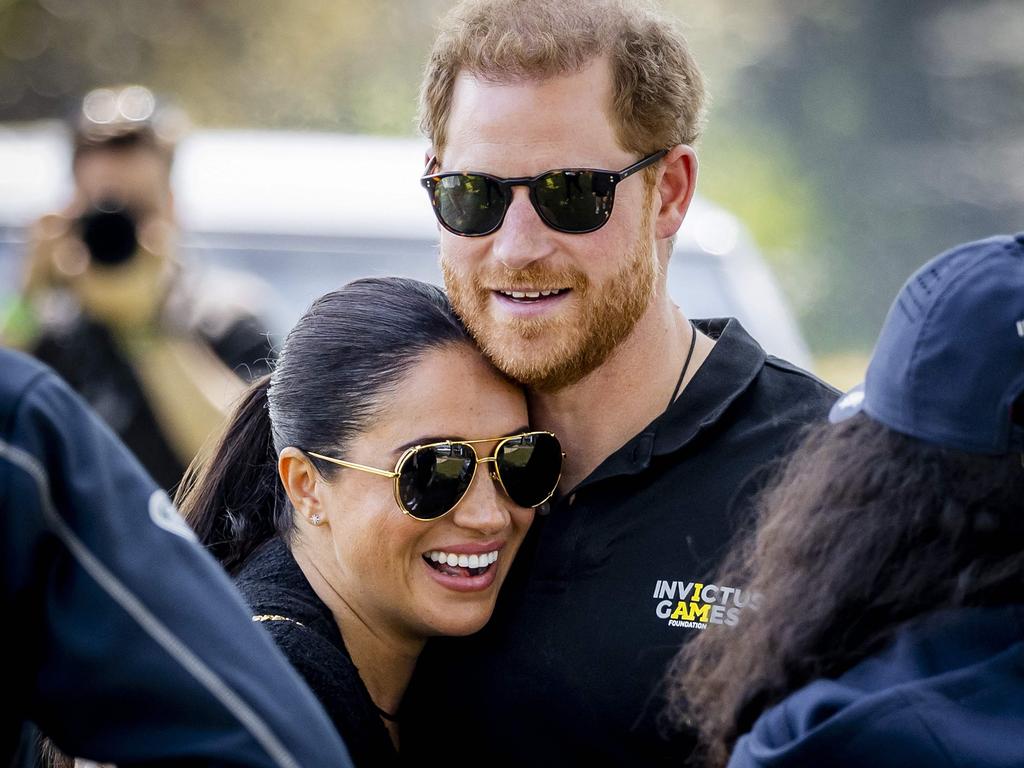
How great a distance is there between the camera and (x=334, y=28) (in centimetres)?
1510

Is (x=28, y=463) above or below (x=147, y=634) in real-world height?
above

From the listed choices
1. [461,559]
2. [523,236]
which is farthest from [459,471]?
[523,236]

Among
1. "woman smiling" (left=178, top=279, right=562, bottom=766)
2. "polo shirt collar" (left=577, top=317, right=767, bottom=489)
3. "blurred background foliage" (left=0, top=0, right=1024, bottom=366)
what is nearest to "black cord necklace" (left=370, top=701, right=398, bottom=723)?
"woman smiling" (left=178, top=279, right=562, bottom=766)

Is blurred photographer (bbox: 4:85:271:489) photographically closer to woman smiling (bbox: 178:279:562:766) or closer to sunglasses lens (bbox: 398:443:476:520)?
woman smiling (bbox: 178:279:562:766)

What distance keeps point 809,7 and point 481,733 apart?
14740 mm

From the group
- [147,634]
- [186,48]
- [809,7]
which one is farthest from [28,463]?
[809,7]

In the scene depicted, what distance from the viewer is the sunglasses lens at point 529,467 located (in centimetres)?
251

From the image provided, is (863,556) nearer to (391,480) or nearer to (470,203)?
(391,480)

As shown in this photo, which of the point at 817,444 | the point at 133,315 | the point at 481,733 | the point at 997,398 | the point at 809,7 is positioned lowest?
the point at 481,733

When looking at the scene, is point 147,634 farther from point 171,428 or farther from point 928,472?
point 171,428

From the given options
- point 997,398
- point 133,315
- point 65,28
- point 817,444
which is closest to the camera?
point 997,398

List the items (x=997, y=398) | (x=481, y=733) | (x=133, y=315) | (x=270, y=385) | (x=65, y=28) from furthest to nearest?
1. (x=65, y=28)
2. (x=133, y=315)
3. (x=270, y=385)
4. (x=481, y=733)
5. (x=997, y=398)

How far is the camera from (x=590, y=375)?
105 inches

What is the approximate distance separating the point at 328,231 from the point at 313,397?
2.96 m
